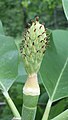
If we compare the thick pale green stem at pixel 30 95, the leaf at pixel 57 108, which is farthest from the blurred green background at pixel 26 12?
the thick pale green stem at pixel 30 95

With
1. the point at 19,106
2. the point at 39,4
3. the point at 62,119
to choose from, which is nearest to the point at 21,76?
the point at 19,106

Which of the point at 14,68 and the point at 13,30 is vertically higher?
the point at 14,68

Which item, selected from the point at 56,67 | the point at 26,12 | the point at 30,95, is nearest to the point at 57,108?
the point at 56,67

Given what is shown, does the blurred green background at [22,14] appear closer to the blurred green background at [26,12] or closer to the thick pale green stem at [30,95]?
the blurred green background at [26,12]

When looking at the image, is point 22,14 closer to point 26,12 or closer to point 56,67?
point 26,12

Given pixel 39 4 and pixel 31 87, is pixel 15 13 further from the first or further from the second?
pixel 31 87

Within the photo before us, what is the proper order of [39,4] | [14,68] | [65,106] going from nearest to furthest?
[14,68] < [65,106] < [39,4]

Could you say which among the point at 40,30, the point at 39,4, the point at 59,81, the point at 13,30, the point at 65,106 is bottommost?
the point at 13,30
